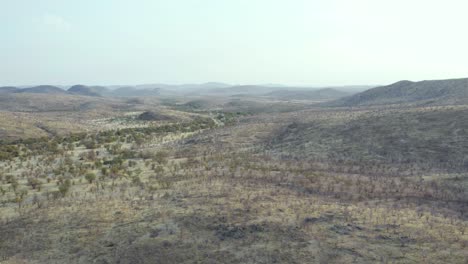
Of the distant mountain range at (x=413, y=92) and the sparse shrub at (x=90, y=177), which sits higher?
the distant mountain range at (x=413, y=92)

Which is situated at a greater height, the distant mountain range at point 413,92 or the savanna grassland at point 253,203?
the distant mountain range at point 413,92

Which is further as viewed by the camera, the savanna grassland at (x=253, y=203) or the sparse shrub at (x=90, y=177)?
the sparse shrub at (x=90, y=177)

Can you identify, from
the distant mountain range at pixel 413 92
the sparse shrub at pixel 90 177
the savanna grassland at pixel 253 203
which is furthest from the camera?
the distant mountain range at pixel 413 92

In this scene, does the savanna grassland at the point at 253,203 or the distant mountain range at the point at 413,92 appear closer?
the savanna grassland at the point at 253,203

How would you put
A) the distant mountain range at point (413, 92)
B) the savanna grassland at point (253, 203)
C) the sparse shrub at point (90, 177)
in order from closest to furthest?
the savanna grassland at point (253, 203) < the sparse shrub at point (90, 177) < the distant mountain range at point (413, 92)

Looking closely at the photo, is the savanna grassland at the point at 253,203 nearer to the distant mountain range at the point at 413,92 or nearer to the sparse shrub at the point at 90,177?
the sparse shrub at the point at 90,177

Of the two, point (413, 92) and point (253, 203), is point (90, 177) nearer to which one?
point (253, 203)

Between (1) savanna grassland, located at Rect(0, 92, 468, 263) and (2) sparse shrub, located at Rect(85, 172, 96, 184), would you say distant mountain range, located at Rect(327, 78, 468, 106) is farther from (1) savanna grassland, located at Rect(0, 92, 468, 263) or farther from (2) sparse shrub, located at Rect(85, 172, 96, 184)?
(2) sparse shrub, located at Rect(85, 172, 96, 184)

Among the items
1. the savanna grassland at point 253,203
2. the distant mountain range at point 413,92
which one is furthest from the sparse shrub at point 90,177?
the distant mountain range at point 413,92
